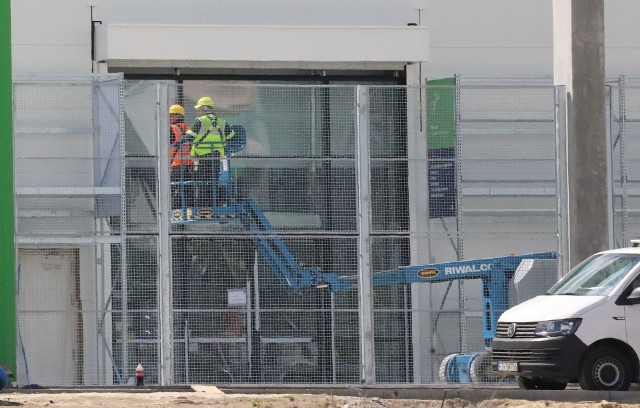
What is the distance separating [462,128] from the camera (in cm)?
2395

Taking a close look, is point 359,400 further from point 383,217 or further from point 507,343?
point 383,217

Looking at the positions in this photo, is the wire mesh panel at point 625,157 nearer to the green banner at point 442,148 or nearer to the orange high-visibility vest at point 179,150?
the green banner at point 442,148

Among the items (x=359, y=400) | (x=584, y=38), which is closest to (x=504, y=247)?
(x=584, y=38)

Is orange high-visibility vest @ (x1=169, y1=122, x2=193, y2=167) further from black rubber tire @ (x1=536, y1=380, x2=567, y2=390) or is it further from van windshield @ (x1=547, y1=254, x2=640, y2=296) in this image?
black rubber tire @ (x1=536, y1=380, x2=567, y2=390)

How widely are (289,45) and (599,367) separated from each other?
966 cm

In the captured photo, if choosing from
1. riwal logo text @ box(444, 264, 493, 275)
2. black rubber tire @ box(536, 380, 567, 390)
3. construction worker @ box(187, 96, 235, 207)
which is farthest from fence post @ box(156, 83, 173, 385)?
black rubber tire @ box(536, 380, 567, 390)

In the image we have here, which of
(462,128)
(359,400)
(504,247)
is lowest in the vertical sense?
(359,400)

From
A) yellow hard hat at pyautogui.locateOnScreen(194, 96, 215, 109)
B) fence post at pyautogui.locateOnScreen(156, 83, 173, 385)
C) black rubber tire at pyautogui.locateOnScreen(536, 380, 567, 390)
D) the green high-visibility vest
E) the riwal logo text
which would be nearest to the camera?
black rubber tire at pyautogui.locateOnScreen(536, 380, 567, 390)

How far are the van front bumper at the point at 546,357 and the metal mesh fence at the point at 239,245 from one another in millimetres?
2707

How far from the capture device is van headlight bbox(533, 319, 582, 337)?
1722cm

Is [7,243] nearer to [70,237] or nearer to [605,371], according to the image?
[70,237]

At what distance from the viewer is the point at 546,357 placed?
56.7ft

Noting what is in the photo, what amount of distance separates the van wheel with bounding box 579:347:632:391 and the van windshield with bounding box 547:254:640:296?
2.40ft

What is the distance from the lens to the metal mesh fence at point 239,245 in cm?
2019
